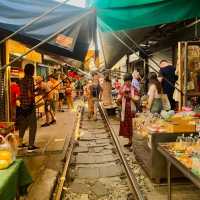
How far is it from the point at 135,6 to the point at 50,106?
32.0ft

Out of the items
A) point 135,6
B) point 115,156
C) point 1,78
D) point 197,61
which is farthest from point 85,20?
point 1,78

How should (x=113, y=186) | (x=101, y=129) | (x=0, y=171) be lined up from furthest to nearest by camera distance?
1. (x=101, y=129)
2. (x=113, y=186)
3. (x=0, y=171)

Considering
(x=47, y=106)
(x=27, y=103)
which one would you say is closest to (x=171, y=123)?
(x=27, y=103)

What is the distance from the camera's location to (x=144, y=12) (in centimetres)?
760

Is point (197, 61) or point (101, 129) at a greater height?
point (197, 61)

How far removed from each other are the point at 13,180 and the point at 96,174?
415 centimetres

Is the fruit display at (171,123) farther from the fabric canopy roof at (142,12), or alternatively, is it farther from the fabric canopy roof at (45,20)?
the fabric canopy roof at (45,20)

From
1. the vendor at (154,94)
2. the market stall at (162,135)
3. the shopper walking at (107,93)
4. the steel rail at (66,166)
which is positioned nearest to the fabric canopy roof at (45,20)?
the market stall at (162,135)

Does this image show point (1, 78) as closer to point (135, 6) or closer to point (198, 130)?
point (135, 6)

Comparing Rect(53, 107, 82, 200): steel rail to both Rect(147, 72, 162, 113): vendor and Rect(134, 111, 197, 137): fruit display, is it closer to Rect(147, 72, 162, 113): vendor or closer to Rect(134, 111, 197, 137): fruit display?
Rect(134, 111, 197, 137): fruit display

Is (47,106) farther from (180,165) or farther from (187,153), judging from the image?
(180,165)

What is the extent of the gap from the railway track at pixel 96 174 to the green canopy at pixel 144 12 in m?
3.36

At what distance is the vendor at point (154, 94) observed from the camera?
9.14 m

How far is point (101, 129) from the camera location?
15.3 m
